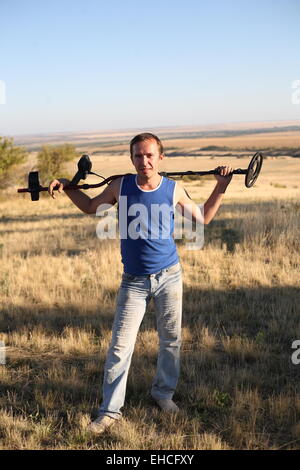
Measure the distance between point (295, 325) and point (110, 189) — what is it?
3.38 meters

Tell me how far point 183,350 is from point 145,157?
2.64m

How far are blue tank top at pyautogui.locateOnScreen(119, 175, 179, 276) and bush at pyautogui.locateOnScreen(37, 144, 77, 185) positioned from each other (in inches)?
971

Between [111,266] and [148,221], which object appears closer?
[148,221]

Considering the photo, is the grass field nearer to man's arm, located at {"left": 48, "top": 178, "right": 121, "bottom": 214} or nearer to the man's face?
man's arm, located at {"left": 48, "top": 178, "right": 121, "bottom": 214}

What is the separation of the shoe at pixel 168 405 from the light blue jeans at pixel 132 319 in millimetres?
418

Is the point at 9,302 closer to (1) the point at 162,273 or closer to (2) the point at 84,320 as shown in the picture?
(2) the point at 84,320

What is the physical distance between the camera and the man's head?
139 inches

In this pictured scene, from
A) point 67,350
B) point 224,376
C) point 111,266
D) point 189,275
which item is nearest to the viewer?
point 224,376

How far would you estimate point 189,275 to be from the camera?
836 centimetres

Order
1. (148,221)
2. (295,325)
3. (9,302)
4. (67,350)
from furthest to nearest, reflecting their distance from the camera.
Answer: (9,302), (295,325), (67,350), (148,221)

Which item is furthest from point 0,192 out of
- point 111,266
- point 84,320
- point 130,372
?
point 130,372

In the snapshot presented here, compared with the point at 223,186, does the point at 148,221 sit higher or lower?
lower

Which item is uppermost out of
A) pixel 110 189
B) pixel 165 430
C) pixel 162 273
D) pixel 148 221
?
pixel 110 189

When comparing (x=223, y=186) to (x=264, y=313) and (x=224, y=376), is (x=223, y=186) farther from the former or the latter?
(x=264, y=313)
